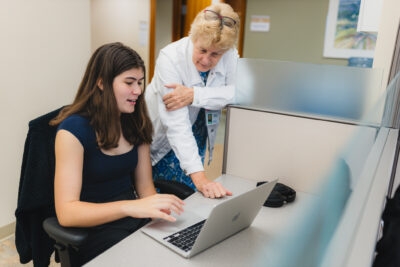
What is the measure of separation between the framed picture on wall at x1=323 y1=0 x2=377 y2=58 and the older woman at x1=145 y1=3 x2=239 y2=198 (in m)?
3.65

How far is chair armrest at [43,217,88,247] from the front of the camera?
3.56 ft

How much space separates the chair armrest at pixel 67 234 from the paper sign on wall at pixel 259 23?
4.72 m

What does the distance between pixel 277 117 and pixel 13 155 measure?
5.22 feet

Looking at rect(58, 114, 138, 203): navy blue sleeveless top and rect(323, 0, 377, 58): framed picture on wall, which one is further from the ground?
rect(323, 0, 377, 58): framed picture on wall

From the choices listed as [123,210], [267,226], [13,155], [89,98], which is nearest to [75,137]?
[89,98]

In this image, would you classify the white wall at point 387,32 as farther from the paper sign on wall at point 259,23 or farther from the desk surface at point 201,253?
the paper sign on wall at point 259,23

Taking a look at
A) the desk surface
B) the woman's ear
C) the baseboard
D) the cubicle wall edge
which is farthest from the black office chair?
the baseboard

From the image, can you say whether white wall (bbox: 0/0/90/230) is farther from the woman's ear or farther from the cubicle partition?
the cubicle partition

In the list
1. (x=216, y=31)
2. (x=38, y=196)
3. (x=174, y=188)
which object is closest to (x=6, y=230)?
(x=38, y=196)

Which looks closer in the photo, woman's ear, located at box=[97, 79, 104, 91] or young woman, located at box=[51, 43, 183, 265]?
young woman, located at box=[51, 43, 183, 265]

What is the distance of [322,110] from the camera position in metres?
1.52

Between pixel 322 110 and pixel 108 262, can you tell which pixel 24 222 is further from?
pixel 322 110

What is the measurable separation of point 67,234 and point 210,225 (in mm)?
467

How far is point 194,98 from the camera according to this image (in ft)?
4.92
